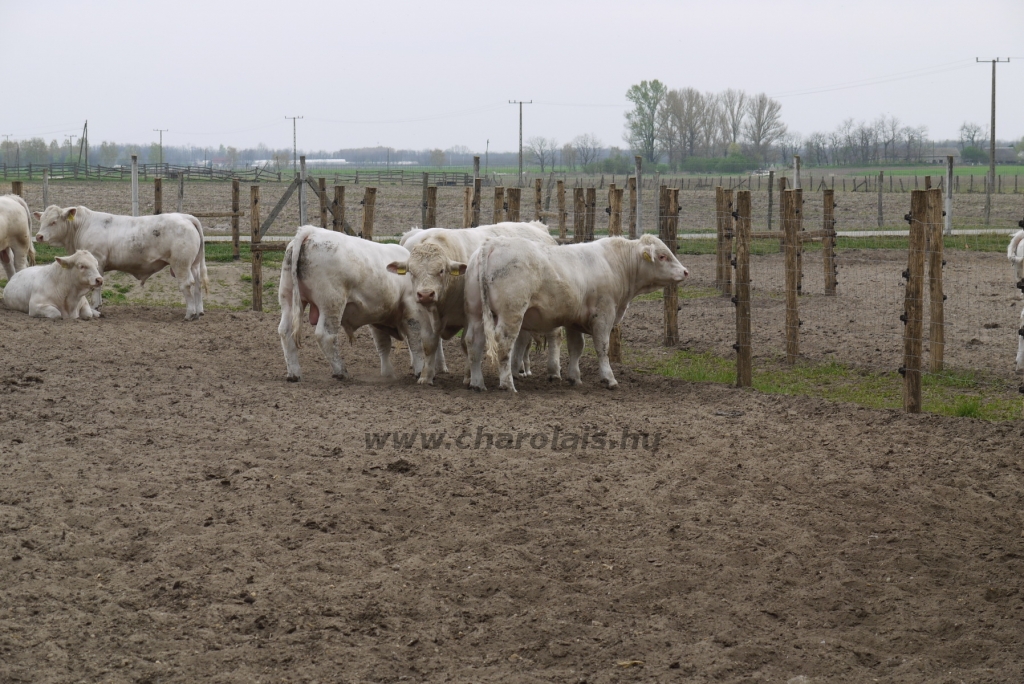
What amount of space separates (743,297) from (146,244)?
8437 millimetres

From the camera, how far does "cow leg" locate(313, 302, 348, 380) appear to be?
31.3ft

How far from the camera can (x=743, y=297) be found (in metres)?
9.78

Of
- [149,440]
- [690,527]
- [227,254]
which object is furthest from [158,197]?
[690,527]

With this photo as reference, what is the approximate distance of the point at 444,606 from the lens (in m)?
5.07

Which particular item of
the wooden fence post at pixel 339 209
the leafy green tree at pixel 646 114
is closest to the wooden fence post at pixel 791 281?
the wooden fence post at pixel 339 209

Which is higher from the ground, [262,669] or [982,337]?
[982,337]

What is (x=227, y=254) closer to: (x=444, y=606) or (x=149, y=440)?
(x=149, y=440)

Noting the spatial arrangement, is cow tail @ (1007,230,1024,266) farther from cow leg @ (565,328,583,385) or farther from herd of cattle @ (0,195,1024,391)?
cow leg @ (565,328,583,385)

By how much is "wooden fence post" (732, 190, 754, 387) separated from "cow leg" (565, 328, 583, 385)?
1.52 metres

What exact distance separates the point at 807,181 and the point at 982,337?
2238 inches

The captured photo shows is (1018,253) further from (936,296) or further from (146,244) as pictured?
(146,244)

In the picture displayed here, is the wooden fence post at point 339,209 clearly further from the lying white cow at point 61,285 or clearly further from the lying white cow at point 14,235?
the lying white cow at point 14,235

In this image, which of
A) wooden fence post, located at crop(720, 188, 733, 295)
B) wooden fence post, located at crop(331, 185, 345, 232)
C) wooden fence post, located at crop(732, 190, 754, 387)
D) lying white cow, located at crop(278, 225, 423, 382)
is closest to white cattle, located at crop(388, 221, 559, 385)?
lying white cow, located at crop(278, 225, 423, 382)

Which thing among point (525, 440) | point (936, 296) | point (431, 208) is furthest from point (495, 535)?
point (431, 208)
